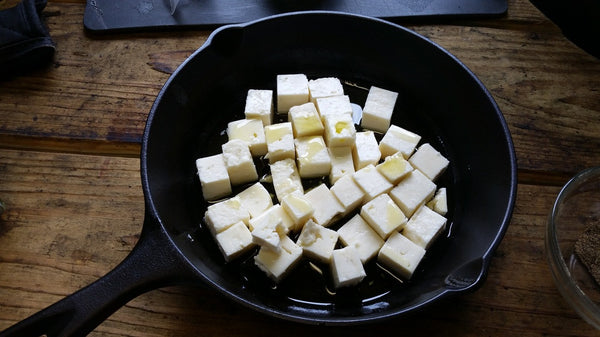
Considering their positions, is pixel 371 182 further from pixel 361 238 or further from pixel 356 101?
pixel 356 101

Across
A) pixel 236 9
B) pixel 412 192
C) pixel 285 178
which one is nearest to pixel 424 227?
pixel 412 192

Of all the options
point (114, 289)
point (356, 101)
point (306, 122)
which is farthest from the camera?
point (356, 101)

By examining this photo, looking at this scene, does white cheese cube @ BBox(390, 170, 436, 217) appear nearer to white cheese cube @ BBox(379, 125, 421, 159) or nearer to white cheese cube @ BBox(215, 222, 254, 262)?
white cheese cube @ BBox(379, 125, 421, 159)

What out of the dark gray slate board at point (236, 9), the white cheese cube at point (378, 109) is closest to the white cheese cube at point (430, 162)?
the white cheese cube at point (378, 109)

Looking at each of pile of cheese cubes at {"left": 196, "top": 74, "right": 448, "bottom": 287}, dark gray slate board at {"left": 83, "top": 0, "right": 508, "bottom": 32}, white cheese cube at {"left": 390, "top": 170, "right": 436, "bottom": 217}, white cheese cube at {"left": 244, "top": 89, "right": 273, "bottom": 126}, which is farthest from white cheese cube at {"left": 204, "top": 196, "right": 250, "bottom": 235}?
dark gray slate board at {"left": 83, "top": 0, "right": 508, "bottom": 32}

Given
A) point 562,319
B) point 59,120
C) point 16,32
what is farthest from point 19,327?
point 562,319

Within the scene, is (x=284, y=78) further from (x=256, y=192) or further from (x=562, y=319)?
(x=562, y=319)
